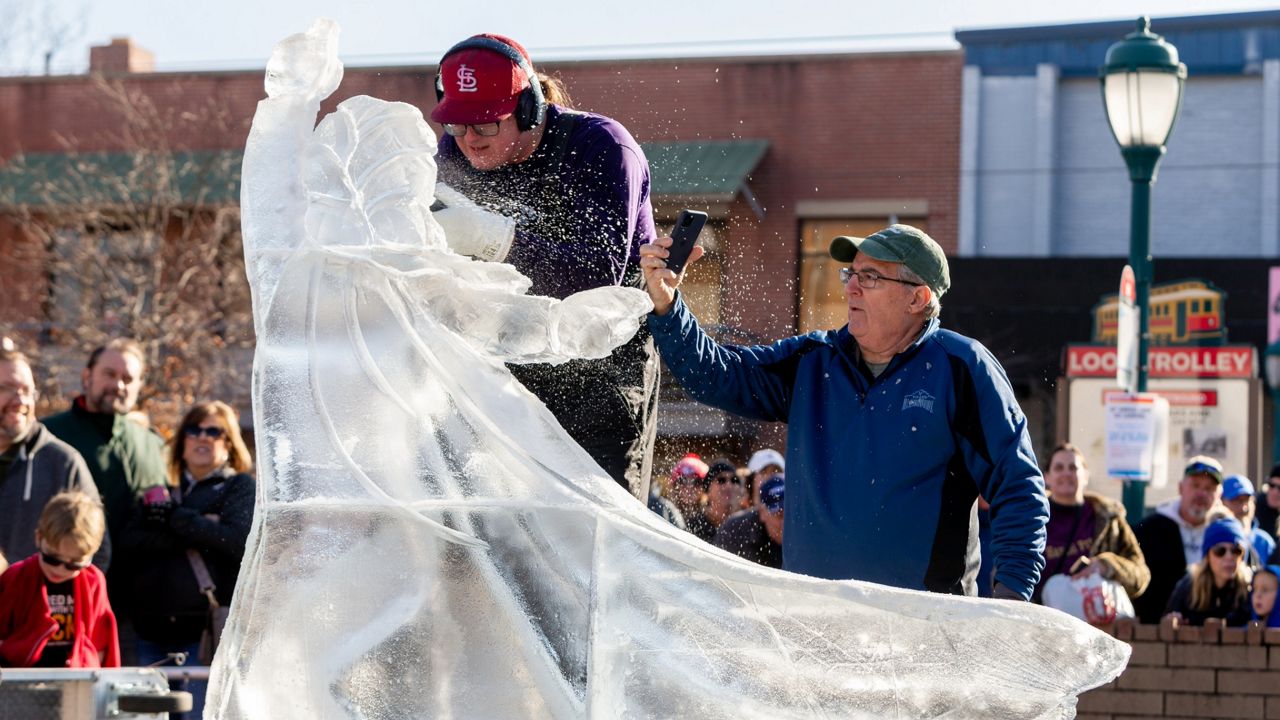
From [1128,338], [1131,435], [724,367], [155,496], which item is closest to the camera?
[724,367]

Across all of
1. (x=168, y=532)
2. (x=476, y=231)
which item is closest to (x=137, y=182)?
(x=168, y=532)

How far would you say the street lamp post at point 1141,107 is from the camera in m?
9.81

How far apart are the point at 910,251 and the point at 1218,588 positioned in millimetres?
4474

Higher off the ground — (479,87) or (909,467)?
(479,87)

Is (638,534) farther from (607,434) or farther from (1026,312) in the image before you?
(1026,312)

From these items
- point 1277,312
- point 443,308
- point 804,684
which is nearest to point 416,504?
point 443,308

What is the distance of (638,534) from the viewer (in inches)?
142

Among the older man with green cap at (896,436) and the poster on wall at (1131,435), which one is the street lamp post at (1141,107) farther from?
the older man with green cap at (896,436)

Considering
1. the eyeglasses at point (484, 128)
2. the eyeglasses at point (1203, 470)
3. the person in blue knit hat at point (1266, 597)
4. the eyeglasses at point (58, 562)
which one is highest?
the eyeglasses at point (484, 128)

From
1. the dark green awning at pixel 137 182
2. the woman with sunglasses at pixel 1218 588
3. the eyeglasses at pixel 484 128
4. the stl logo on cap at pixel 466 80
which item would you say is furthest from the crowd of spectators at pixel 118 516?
the dark green awning at pixel 137 182

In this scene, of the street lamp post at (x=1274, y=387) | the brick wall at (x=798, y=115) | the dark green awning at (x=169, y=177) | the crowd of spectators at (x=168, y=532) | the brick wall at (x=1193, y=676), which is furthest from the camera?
the brick wall at (x=798, y=115)

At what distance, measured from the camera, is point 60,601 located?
6.54m

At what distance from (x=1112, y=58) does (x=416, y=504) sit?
7169mm

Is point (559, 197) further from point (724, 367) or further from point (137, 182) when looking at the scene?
point (137, 182)
